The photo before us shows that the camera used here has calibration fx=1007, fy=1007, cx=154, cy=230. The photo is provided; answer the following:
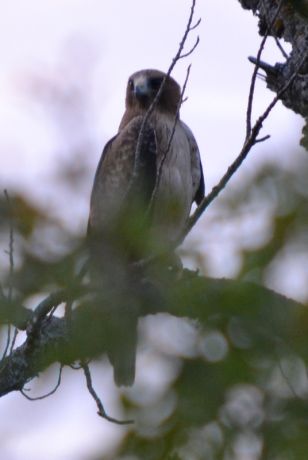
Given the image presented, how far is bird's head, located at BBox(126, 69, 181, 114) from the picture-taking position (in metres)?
6.18

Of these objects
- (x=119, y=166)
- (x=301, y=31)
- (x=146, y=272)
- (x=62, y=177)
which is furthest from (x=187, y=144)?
(x=62, y=177)

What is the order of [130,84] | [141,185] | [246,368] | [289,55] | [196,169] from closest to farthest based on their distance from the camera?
[246,368], [141,185], [289,55], [196,169], [130,84]

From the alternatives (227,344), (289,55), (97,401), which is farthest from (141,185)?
(227,344)

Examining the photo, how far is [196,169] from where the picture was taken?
564cm

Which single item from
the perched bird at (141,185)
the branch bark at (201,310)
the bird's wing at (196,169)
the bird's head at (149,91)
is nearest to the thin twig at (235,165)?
the perched bird at (141,185)

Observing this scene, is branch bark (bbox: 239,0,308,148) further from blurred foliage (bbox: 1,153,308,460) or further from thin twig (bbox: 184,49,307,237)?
blurred foliage (bbox: 1,153,308,460)

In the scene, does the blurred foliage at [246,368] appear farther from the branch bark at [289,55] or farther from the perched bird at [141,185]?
the branch bark at [289,55]

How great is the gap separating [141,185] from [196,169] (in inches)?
84.0

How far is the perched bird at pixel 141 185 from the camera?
220 centimetres

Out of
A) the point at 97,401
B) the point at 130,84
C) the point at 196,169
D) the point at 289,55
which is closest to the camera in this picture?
the point at 97,401

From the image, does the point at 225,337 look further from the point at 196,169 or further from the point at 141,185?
the point at 196,169

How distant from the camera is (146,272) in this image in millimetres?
2664

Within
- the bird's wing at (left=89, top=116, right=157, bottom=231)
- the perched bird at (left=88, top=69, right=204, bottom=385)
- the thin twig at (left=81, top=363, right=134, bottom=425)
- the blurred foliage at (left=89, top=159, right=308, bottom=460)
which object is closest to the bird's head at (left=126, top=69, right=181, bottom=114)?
the perched bird at (left=88, top=69, right=204, bottom=385)

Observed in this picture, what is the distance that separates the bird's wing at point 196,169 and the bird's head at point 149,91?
430 millimetres
